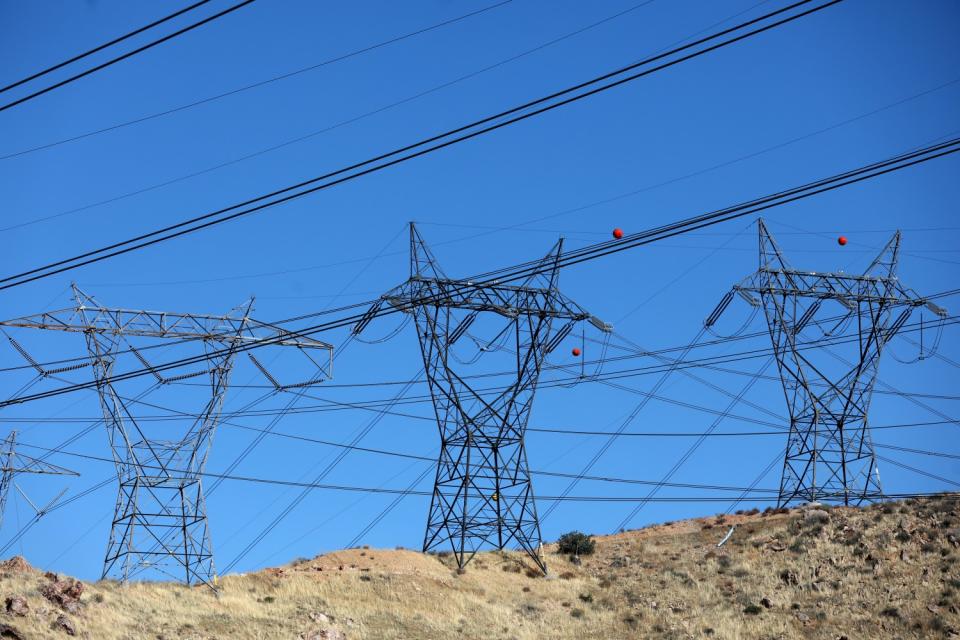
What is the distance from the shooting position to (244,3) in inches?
760

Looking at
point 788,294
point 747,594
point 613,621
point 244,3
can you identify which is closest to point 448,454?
point 613,621

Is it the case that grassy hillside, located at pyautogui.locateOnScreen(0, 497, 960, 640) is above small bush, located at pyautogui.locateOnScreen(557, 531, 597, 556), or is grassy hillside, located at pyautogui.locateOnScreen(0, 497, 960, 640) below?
below

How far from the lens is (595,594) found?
48.8 metres

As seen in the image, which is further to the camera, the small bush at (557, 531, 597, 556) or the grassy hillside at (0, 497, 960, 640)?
the small bush at (557, 531, 597, 556)

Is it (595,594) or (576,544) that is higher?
(576,544)

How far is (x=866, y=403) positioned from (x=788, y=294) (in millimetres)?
6567

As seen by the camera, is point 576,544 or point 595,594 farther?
point 576,544

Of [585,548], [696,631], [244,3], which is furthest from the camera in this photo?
[585,548]

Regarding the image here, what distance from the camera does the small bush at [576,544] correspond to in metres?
56.7

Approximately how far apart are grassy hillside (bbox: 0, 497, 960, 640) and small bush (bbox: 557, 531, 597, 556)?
5.79ft

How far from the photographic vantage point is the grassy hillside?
39.6 metres

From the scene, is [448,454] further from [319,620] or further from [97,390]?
[97,390]

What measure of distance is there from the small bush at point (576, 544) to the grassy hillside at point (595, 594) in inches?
69.5

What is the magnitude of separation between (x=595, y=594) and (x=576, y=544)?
8451mm
